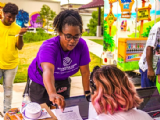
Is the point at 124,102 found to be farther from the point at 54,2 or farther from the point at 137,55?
the point at 54,2

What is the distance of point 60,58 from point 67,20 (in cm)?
36

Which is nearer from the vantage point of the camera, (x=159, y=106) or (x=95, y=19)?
(x=159, y=106)

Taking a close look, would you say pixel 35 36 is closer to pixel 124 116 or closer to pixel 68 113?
pixel 68 113

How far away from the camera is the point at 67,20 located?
6.13 ft

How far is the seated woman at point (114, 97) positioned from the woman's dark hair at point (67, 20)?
28.1 inches

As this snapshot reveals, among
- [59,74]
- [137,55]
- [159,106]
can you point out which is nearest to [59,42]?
[59,74]

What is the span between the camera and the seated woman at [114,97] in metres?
1.22

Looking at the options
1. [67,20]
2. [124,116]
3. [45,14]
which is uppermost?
[45,14]

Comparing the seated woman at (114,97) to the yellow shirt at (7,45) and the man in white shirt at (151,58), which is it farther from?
the yellow shirt at (7,45)

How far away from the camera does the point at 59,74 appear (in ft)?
6.73

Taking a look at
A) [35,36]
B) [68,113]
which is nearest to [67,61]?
[68,113]

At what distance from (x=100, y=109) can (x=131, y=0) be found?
4.67 metres

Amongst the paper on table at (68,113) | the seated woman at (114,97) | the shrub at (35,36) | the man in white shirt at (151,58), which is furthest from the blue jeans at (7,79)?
the shrub at (35,36)

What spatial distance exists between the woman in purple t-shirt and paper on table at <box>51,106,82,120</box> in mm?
138
